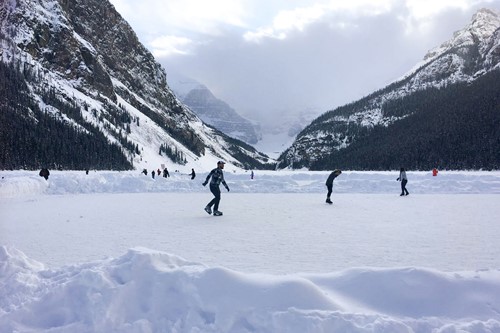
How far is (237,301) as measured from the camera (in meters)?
4.50

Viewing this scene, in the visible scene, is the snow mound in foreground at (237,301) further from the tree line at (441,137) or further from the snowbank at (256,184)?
the tree line at (441,137)

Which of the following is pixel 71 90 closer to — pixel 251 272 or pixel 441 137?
pixel 441 137

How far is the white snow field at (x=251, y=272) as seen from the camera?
4.25 metres

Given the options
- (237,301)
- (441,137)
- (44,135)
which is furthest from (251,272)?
(441,137)

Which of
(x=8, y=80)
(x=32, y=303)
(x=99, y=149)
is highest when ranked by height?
A: (x=8, y=80)

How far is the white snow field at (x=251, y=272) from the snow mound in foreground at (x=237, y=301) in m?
0.01

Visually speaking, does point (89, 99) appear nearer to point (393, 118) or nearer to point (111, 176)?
point (111, 176)

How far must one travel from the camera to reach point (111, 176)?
28938 mm

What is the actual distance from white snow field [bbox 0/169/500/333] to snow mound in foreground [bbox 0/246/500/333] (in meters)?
0.01

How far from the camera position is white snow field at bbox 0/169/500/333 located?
4.25 meters

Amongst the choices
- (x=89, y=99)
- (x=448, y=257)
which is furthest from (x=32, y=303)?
(x=89, y=99)

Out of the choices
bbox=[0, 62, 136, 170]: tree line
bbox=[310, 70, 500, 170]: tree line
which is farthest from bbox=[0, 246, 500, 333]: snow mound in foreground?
bbox=[310, 70, 500, 170]: tree line

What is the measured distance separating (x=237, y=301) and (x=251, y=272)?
1.96 metres

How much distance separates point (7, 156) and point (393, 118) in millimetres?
163317
